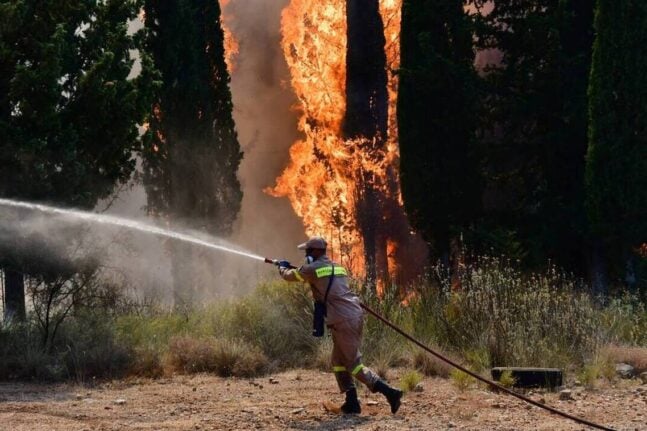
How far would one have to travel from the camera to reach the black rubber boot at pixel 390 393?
9492mm

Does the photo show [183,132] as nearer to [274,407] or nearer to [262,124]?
[262,124]

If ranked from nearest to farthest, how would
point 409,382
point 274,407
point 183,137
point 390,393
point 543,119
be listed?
point 390,393, point 274,407, point 409,382, point 543,119, point 183,137

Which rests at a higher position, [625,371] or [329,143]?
[329,143]

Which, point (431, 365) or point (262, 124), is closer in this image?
point (431, 365)

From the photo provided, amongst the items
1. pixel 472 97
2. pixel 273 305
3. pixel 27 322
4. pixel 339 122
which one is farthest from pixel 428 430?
pixel 339 122

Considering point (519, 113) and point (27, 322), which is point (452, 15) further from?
point (27, 322)

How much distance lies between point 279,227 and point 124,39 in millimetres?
14759

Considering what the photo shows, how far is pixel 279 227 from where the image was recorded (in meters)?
29.6

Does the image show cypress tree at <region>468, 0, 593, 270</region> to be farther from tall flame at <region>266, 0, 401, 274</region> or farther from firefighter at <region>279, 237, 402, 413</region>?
firefighter at <region>279, 237, 402, 413</region>

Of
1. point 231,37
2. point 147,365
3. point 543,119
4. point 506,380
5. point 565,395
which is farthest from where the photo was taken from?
point 231,37

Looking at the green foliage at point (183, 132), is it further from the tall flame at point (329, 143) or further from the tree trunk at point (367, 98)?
the tree trunk at point (367, 98)

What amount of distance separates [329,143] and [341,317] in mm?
15602

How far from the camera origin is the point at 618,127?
17.5 meters

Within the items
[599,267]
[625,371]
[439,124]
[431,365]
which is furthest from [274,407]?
[439,124]
